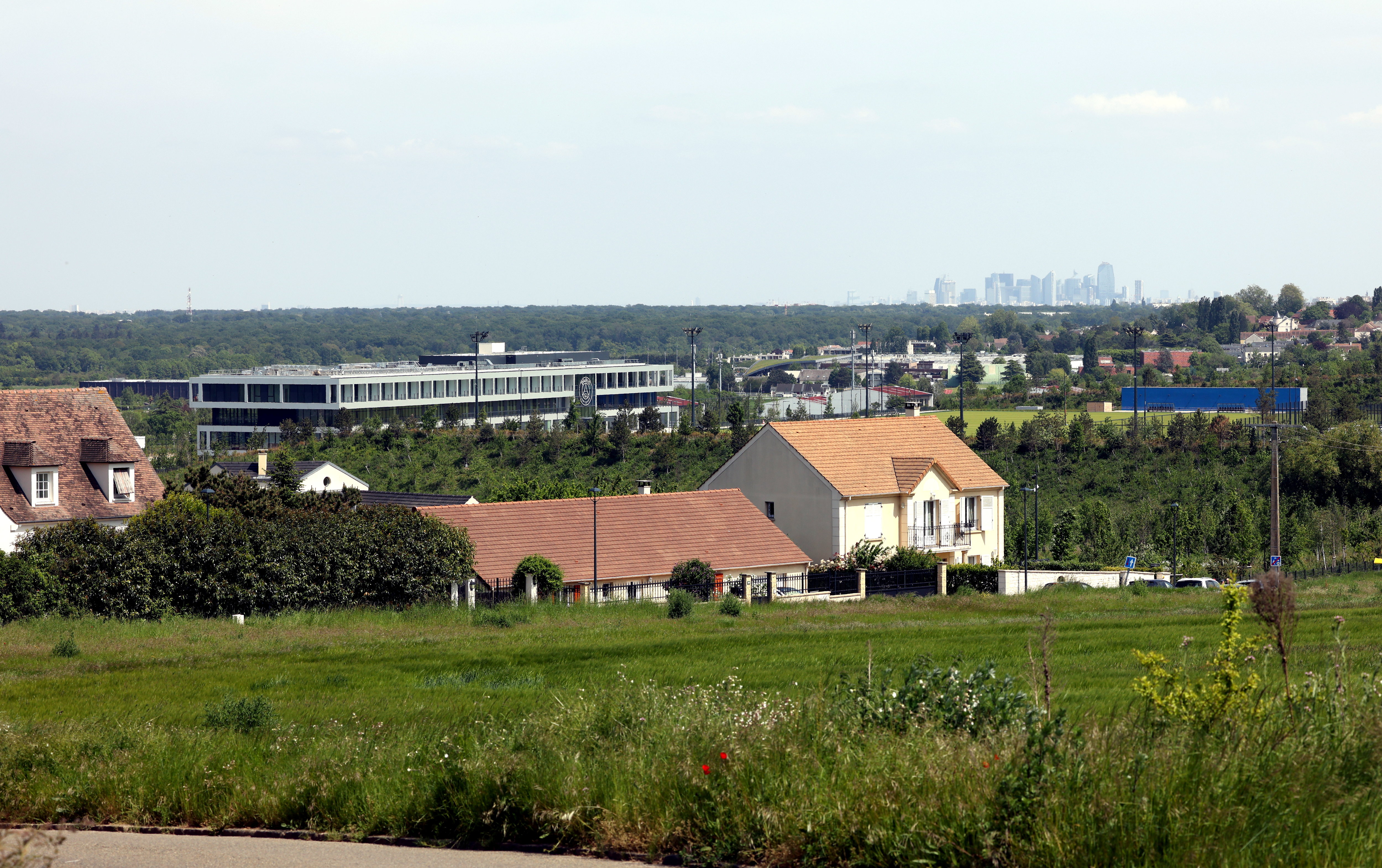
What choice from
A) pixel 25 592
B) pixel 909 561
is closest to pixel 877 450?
pixel 909 561

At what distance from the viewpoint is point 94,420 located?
4762cm

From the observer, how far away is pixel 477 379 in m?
140

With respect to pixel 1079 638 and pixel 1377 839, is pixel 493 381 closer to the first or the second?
pixel 1079 638

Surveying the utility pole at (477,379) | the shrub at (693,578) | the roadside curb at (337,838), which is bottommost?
the shrub at (693,578)

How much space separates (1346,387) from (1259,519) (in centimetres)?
4685

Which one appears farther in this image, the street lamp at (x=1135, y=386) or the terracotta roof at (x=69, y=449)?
the street lamp at (x=1135, y=386)

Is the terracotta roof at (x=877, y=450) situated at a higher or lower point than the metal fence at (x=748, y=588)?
higher

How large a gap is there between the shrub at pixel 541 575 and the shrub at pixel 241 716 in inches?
885

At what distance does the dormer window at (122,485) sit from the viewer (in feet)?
151

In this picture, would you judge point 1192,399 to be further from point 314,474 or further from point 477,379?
point 314,474

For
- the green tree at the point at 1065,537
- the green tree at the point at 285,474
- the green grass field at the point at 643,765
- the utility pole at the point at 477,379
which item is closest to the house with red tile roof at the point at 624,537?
the green tree at the point at 285,474

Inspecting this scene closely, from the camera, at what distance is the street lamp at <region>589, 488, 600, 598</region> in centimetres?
3891

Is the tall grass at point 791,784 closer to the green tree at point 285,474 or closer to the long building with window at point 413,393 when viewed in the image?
the green tree at point 285,474

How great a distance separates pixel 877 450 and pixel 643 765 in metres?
41.2
